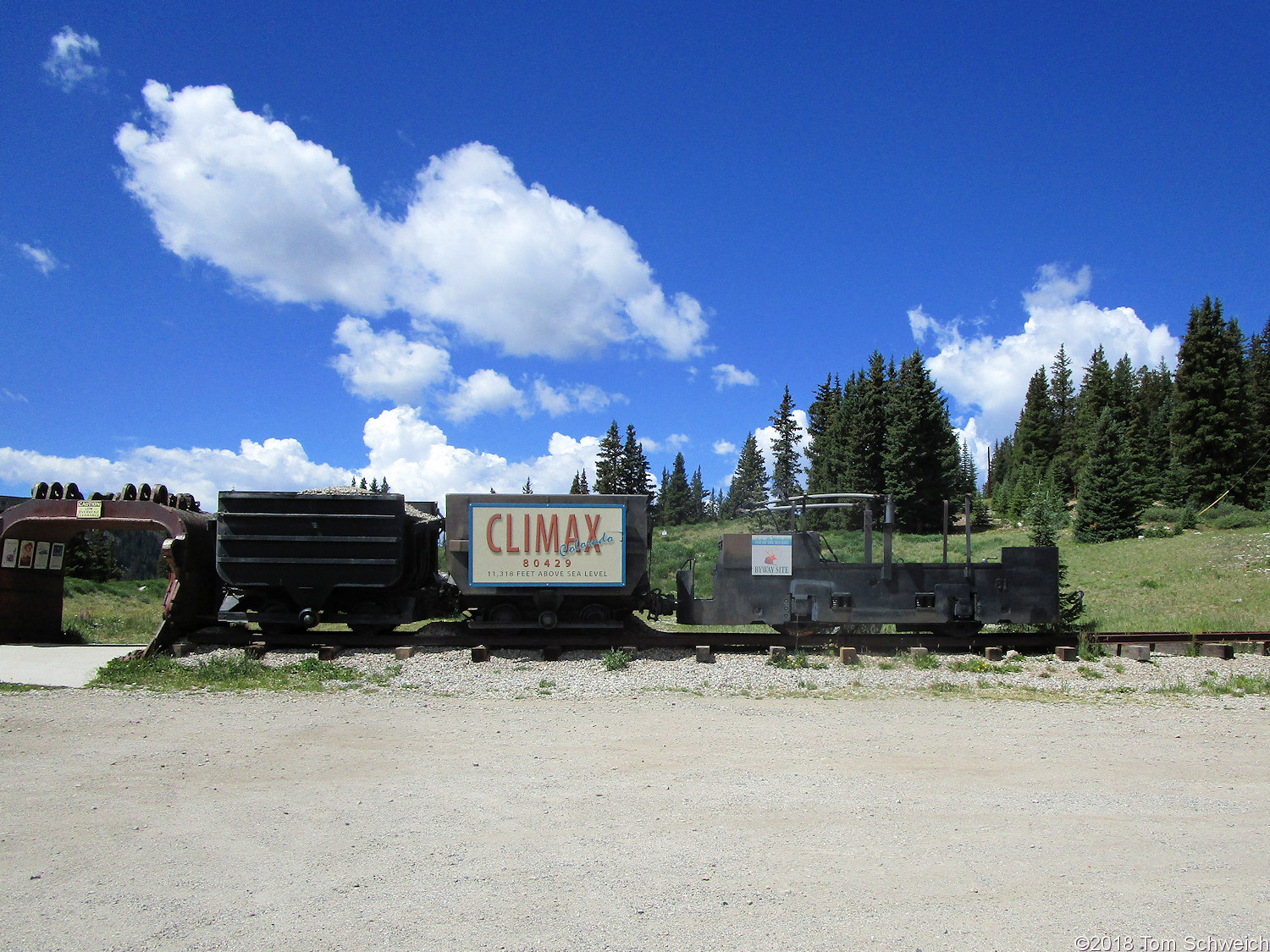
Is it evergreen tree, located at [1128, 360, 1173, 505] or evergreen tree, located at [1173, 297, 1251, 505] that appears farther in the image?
evergreen tree, located at [1128, 360, 1173, 505]

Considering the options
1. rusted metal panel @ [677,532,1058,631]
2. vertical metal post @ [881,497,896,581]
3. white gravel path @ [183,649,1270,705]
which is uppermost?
vertical metal post @ [881,497,896,581]

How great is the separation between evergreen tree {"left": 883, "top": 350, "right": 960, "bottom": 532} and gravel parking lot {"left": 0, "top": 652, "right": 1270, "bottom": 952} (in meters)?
44.4

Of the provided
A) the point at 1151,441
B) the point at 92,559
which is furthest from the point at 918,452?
the point at 92,559

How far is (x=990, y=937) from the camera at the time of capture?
387 cm

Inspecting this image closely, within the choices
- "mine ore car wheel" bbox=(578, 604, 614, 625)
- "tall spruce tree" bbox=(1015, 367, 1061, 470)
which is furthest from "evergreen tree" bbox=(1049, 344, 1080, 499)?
"mine ore car wheel" bbox=(578, 604, 614, 625)

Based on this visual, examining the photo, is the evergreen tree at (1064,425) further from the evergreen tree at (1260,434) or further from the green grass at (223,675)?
the green grass at (223,675)

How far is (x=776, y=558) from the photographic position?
1274cm

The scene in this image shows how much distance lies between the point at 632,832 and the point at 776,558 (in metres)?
7.90

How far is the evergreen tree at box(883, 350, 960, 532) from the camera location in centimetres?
5169

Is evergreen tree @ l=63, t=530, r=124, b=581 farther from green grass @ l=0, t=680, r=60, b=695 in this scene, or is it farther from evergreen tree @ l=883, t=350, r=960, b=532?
evergreen tree @ l=883, t=350, r=960, b=532

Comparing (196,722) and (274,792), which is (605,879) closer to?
(274,792)

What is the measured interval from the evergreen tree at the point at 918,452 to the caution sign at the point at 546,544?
4082cm

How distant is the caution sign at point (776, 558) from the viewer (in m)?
12.7

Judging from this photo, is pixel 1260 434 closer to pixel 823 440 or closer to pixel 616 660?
pixel 823 440
